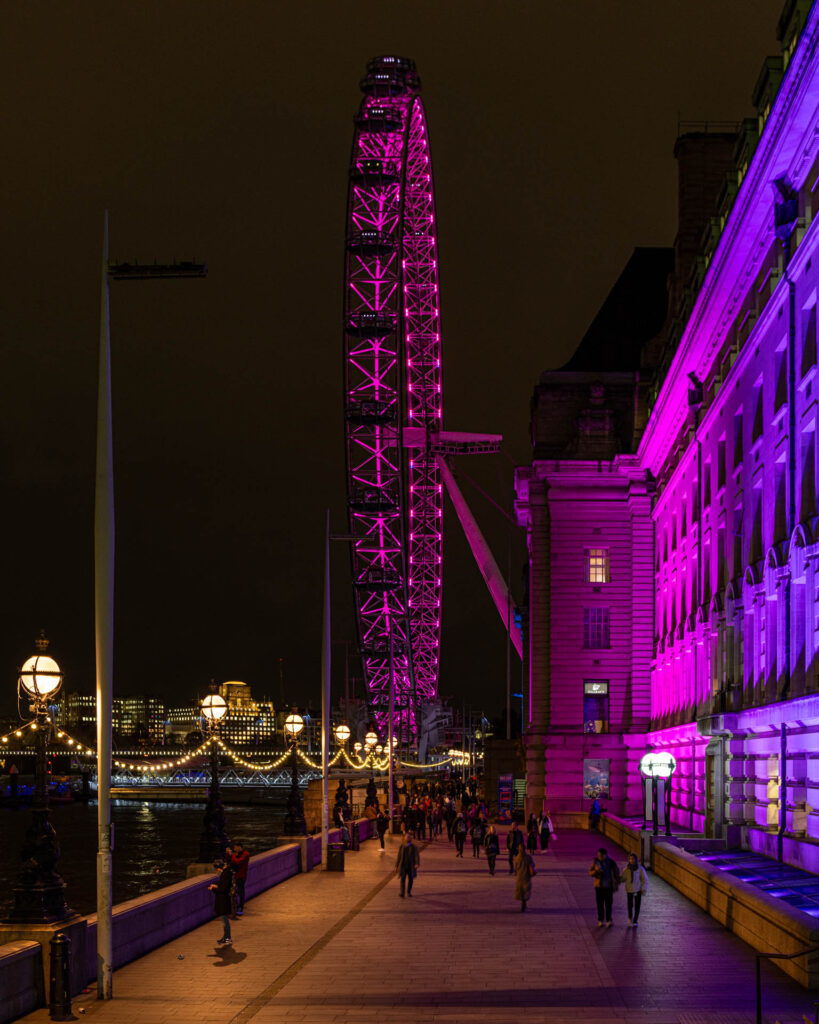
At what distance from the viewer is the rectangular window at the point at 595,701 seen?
78.1 metres

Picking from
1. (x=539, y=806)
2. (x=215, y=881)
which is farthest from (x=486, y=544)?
(x=215, y=881)

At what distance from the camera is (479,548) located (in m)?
105

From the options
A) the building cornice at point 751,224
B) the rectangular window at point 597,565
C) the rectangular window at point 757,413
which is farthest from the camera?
the rectangular window at point 597,565

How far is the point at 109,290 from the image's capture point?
864 inches

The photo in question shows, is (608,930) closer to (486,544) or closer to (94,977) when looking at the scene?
(94,977)

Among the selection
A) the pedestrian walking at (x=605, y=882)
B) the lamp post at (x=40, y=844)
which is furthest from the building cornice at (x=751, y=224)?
the lamp post at (x=40, y=844)

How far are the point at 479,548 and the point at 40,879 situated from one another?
8547 cm

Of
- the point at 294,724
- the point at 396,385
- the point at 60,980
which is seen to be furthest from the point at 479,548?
the point at 60,980

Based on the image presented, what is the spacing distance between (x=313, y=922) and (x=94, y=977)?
855cm

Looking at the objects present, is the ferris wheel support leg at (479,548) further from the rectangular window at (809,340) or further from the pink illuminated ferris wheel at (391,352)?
the rectangular window at (809,340)

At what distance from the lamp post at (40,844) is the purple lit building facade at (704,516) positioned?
17858 millimetres

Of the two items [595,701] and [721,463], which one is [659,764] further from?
[595,701]

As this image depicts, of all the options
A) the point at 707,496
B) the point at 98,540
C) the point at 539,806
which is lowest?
the point at 539,806

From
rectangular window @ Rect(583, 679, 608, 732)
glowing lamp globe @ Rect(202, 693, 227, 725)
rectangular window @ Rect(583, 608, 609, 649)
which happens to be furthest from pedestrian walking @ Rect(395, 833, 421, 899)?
rectangular window @ Rect(583, 608, 609, 649)
